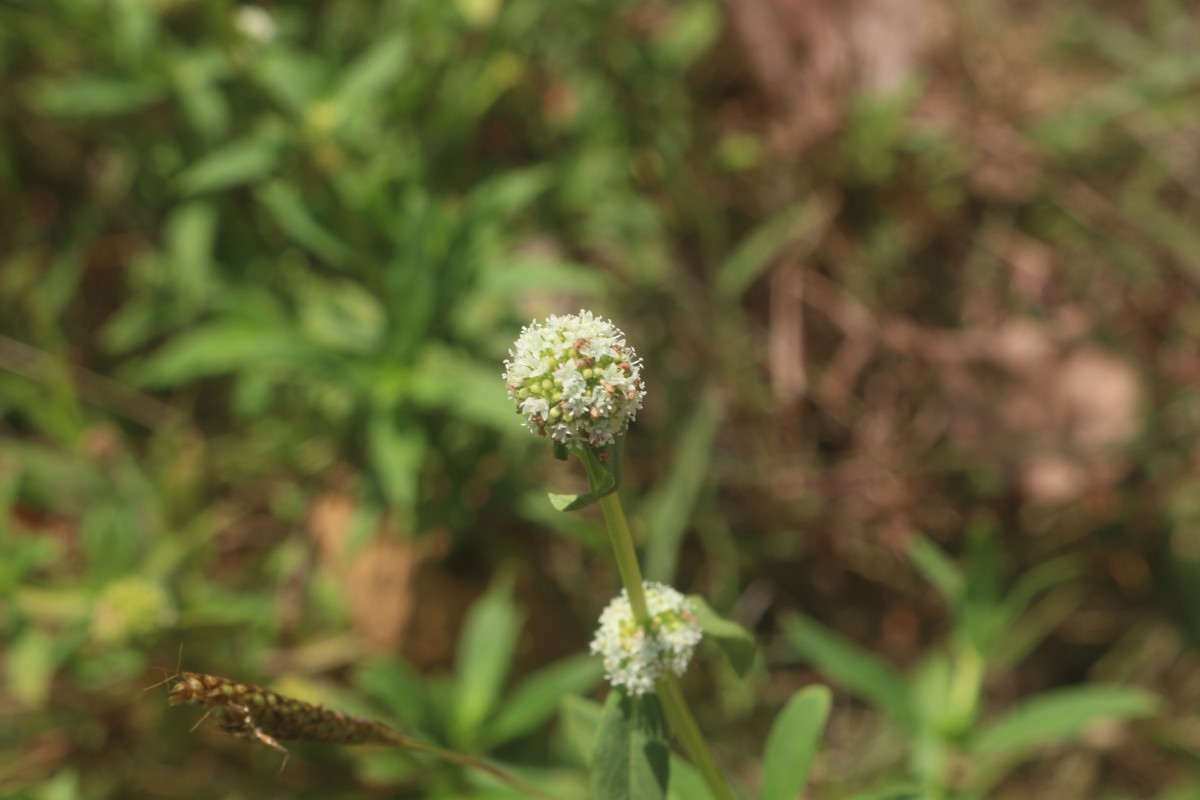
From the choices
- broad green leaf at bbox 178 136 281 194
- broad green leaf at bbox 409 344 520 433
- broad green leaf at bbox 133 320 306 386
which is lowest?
broad green leaf at bbox 409 344 520 433

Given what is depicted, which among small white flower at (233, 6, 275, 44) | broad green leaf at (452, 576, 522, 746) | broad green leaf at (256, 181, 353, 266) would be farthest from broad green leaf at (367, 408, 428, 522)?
small white flower at (233, 6, 275, 44)

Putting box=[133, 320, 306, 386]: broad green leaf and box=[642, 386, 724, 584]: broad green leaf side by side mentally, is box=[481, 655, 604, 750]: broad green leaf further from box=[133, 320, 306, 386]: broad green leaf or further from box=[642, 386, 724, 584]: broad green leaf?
box=[133, 320, 306, 386]: broad green leaf

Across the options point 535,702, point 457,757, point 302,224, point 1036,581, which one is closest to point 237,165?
point 302,224

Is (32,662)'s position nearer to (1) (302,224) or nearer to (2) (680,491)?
(1) (302,224)

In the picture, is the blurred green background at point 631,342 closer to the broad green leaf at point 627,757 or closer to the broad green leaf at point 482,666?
the broad green leaf at point 482,666

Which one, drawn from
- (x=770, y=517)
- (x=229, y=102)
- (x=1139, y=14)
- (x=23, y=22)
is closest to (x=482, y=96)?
(x=229, y=102)
